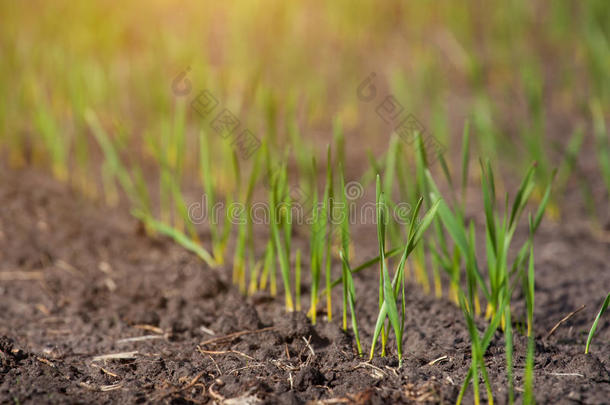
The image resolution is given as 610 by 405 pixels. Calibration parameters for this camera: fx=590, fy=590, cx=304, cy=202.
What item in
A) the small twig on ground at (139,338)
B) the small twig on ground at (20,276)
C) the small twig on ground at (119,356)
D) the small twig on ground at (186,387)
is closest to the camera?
the small twig on ground at (186,387)

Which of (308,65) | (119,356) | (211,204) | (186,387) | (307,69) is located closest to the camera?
(186,387)

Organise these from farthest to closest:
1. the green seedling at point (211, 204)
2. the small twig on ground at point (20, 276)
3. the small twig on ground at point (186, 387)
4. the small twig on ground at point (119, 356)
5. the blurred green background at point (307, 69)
Answer: the blurred green background at point (307, 69) → the small twig on ground at point (20, 276) → the green seedling at point (211, 204) → the small twig on ground at point (119, 356) → the small twig on ground at point (186, 387)

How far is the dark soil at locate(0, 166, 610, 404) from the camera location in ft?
3.97

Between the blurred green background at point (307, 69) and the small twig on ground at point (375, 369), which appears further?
the blurred green background at point (307, 69)

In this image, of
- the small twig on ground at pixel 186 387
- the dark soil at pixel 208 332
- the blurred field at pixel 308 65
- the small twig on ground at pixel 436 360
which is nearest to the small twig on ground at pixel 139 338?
the dark soil at pixel 208 332

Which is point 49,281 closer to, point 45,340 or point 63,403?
point 45,340

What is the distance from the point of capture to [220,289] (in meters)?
1.77

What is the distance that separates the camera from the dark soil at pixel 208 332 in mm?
1210

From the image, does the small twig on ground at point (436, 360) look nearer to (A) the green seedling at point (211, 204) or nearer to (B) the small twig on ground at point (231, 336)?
(B) the small twig on ground at point (231, 336)

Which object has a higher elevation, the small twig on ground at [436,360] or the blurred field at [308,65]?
the blurred field at [308,65]

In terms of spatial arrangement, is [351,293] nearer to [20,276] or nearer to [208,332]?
[208,332]

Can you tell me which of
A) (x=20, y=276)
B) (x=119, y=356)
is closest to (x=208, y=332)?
(x=119, y=356)

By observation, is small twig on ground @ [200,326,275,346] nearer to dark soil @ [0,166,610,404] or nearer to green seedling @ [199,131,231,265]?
dark soil @ [0,166,610,404]

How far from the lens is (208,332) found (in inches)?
60.7
